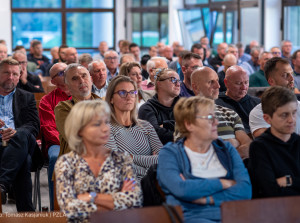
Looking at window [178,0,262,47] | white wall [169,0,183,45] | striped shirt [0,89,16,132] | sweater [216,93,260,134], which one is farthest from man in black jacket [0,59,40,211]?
white wall [169,0,183,45]

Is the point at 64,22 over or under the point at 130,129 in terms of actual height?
over

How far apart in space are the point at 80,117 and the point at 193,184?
68 centimetres

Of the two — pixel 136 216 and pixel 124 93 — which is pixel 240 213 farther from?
pixel 124 93

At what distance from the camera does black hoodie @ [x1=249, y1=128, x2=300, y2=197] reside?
10.2ft

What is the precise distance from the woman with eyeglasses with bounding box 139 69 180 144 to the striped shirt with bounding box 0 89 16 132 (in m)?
1.21

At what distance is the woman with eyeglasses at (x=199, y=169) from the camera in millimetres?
2869

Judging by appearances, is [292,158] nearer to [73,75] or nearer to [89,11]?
[73,75]

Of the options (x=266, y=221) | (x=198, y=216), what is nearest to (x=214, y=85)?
(x=198, y=216)

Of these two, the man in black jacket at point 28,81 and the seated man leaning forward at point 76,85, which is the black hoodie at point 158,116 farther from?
the man in black jacket at point 28,81

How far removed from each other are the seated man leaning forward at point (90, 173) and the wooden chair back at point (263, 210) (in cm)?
58

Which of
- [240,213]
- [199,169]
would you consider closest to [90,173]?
[199,169]

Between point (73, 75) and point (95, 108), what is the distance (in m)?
1.96

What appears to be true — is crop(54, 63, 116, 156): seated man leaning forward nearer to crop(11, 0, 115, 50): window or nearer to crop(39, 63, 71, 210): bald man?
crop(39, 63, 71, 210): bald man

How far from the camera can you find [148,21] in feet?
66.8
